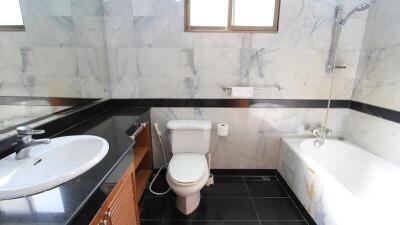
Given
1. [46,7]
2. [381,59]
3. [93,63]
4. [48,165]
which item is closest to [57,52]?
[46,7]

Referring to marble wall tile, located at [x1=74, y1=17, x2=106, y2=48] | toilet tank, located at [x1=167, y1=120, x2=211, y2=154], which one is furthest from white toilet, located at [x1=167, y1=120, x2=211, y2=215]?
marble wall tile, located at [x1=74, y1=17, x2=106, y2=48]

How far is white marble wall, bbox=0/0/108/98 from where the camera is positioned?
1106mm

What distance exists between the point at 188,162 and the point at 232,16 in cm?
146

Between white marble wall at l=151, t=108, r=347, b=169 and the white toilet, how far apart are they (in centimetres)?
17

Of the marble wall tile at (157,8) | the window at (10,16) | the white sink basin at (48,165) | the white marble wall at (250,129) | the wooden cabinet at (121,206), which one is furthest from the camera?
the white marble wall at (250,129)

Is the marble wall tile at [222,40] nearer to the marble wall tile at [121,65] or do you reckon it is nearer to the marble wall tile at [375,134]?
the marble wall tile at [121,65]

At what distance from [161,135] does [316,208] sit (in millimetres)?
1553

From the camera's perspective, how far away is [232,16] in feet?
6.42

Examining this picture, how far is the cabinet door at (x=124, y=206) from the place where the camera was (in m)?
0.99

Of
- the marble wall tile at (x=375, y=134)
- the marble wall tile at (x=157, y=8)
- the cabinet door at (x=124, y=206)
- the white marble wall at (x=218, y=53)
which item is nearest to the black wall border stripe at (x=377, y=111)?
Result: the marble wall tile at (x=375, y=134)

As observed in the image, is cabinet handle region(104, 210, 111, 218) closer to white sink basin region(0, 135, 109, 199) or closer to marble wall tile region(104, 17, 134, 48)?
white sink basin region(0, 135, 109, 199)

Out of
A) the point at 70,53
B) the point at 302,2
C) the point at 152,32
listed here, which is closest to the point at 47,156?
the point at 70,53

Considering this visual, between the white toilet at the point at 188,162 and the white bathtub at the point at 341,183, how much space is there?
2.79 ft

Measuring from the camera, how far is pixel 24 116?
3.81 feet
